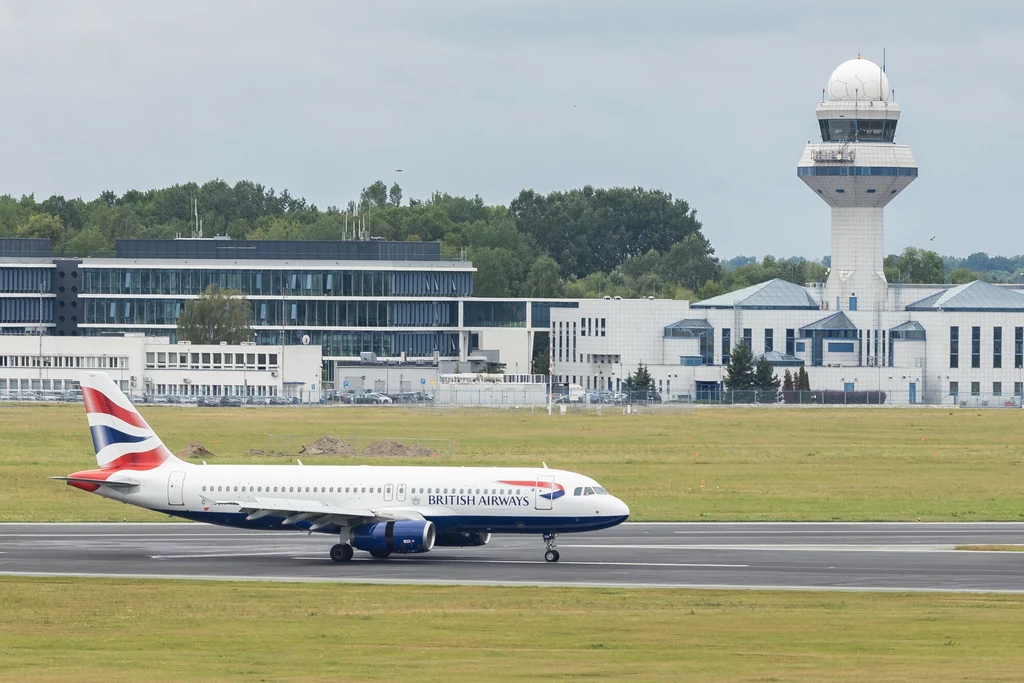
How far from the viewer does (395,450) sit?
10862 centimetres

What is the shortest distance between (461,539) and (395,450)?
4645 cm

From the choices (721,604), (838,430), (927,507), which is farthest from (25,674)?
(838,430)

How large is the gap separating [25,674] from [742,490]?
5729cm

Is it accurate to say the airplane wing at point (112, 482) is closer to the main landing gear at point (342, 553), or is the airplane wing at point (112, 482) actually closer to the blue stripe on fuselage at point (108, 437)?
the blue stripe on fuselage at point (108, 437)

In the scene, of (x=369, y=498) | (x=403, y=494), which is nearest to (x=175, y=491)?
(x=369, y=498)

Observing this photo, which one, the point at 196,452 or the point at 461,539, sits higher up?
the point at 196,452

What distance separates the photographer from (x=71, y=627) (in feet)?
151

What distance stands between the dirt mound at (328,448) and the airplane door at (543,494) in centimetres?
4877

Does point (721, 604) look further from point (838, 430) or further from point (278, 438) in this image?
point (838, 430)

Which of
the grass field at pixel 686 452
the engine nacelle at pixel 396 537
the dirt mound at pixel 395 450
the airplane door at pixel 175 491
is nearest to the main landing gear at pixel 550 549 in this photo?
the engine nacelle at pixel 396 537

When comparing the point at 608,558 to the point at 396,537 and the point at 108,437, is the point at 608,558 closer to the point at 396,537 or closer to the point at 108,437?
the point at 396,537

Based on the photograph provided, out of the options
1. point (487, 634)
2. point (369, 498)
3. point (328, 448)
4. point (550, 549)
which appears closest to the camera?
point (487, 634)

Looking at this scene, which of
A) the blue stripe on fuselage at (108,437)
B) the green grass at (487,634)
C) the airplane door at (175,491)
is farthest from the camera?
the blue stripe on fuselage at (108,437)

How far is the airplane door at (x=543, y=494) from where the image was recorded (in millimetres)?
60719
